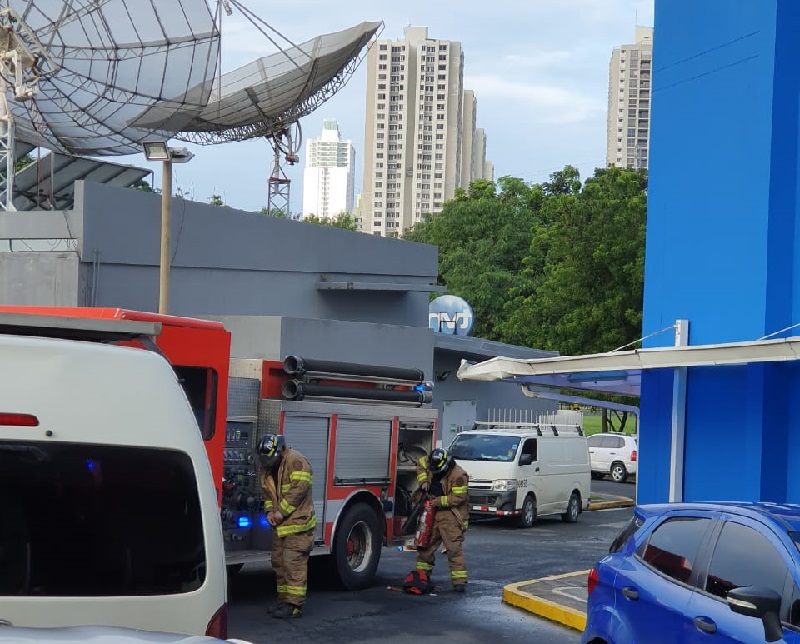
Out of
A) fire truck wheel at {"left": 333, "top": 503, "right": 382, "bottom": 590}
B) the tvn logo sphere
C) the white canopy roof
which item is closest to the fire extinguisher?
fire truck wheel at {"left": 333, "top": 503, "right": 382, "bottom": 590}

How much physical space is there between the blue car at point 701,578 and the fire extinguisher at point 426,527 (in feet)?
22.3

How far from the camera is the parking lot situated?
11812 mm

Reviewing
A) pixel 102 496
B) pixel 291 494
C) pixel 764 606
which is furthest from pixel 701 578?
pixel 291 494

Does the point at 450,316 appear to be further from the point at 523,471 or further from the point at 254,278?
the point at 523,471

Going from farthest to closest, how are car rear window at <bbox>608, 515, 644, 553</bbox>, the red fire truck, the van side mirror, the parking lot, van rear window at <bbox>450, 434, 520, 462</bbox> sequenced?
1. van rear window at <bbox>450, 434, 520, 462</bbox>
2. the red fire truck
3. the parking lot
4. car rear window at <bbox>608, 515, 644, 553</bbox>
5. the van side mirror

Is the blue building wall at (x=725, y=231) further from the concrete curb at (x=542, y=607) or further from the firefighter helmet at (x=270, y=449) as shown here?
the firefighter helmet at (x=270, y=449)

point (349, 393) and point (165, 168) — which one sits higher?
point (165, 168)

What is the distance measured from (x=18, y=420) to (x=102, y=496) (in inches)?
17.7

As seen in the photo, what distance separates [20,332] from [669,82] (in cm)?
1057

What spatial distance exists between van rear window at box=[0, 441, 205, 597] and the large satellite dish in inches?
911

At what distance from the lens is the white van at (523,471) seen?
23.1m

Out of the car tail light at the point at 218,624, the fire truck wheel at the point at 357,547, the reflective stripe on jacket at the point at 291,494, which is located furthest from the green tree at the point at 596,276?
the car tail light at the point at 218,624

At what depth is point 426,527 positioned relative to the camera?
47.3 feet

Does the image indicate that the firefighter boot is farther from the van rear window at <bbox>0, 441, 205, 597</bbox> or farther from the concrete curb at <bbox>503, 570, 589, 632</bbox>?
the van rear window at <bbox>0, 441, 205, 597</bbox>
